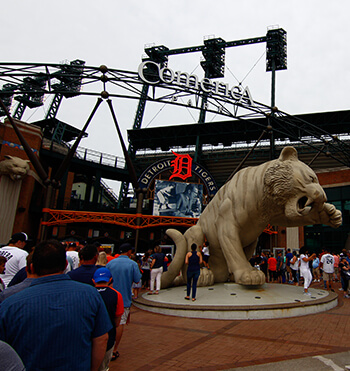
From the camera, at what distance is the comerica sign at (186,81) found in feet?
38.3

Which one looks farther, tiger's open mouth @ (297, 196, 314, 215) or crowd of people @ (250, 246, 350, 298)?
crowd of people @ (250, 246, 350, 298)

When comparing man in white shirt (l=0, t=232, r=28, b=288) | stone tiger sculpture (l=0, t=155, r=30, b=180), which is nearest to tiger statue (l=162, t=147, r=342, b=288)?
man in white shirt (l=0, t=232, r=28, b=288)

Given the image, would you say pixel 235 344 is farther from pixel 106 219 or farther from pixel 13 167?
pixel 13 167

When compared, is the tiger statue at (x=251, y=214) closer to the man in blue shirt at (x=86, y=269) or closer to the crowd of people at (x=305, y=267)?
the crowd of people at (x=305, y=267)

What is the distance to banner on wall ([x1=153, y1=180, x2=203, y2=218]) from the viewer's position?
67.7 feet

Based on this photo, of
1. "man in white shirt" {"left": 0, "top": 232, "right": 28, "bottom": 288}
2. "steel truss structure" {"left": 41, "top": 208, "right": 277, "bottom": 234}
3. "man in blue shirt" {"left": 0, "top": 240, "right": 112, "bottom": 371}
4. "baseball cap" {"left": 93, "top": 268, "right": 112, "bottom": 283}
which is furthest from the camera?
"steel truss structure" {"left": 41, "top": 208, "right": 277, "bottom": 234}

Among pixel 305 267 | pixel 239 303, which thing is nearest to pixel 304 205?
pixel 305 267

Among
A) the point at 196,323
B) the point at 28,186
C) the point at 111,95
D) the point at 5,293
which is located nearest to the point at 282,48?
the point at 111,95

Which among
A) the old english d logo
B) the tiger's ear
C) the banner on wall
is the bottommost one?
the tiger's ear

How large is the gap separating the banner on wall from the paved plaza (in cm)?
1483

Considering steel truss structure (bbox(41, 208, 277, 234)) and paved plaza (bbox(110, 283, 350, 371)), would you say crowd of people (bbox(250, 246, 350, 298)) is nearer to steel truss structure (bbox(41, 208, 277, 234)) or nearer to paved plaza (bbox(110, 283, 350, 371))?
paved plaza (bbox(110, 283, 350, 371))

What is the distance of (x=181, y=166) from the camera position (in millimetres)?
20719

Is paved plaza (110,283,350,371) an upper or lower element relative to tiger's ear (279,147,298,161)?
lower

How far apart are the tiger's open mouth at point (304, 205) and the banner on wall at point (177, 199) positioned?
1469 cm
